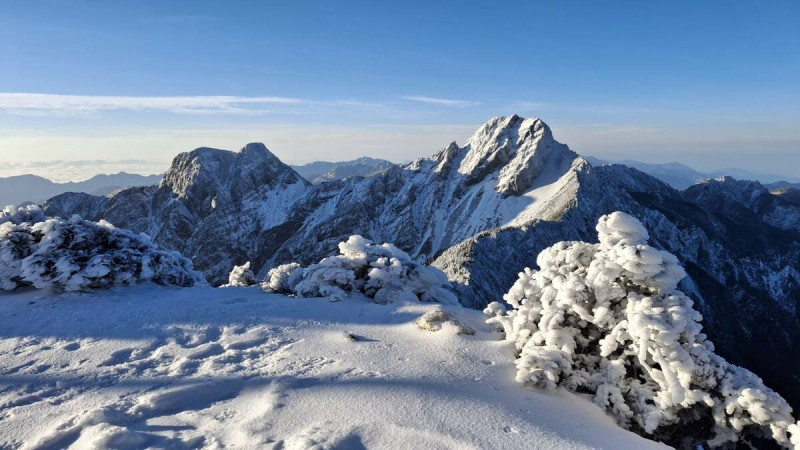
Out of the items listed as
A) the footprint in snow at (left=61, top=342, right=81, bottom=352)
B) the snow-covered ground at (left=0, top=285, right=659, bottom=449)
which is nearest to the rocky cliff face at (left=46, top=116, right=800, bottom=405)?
the snow-covered ground at (left=0, top=285, right=659, bottom=449)

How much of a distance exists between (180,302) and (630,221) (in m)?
16.4

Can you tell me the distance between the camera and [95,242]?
66.3ft

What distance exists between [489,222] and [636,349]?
121469 millimetres

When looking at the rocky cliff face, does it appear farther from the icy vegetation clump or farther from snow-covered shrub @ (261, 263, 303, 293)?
the icy vegetation clump

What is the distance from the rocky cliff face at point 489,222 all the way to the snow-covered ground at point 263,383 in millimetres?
61170

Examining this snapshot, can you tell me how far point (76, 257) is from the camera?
18.3 m

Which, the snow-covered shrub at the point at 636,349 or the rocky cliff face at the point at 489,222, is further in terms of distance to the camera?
the rocky cliff face at the point at 489,222

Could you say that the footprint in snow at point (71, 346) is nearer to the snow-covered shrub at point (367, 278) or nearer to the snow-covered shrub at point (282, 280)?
the snow-covered shrub at point (367, 278)

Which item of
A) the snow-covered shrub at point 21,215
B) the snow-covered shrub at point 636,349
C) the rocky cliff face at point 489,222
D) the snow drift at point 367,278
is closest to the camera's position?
the snow-covered shrub at point 636,349

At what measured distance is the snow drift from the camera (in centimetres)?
1916

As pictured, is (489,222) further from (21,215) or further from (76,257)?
(76,257)

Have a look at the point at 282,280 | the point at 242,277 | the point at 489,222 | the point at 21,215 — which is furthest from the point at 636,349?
the point at 489,222

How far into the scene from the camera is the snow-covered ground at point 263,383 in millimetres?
8633

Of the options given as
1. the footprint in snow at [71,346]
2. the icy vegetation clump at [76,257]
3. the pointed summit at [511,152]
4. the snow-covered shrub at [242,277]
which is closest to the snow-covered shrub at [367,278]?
the snow-covered shrub at [242,277]
